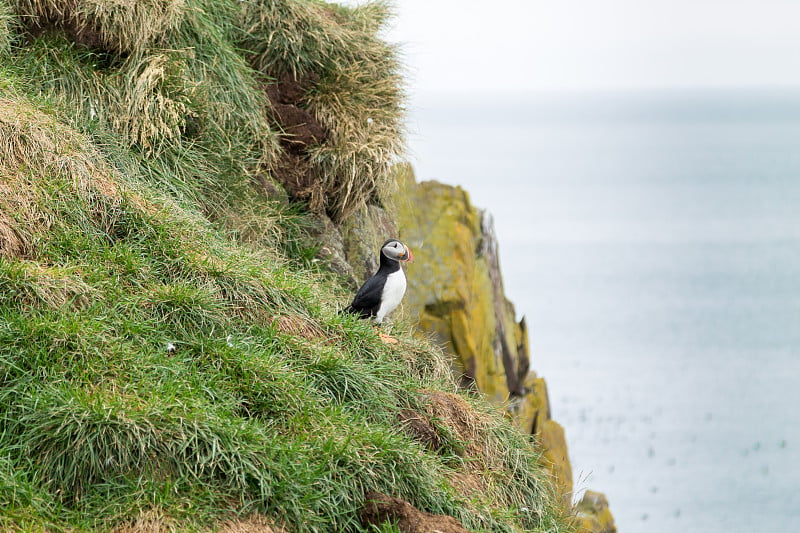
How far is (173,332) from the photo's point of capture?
479 centimetres

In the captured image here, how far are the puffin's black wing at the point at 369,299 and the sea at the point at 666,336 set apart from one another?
160 centimetres

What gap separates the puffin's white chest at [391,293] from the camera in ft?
18.9

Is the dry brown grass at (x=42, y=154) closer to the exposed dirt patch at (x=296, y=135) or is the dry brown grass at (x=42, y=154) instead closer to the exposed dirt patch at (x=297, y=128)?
the exposed dirt patch at (x=296, y=135)

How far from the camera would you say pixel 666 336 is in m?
54.7

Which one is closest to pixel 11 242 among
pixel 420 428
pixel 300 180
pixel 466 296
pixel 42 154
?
pixel 42 154

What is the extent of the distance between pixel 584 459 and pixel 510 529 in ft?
102

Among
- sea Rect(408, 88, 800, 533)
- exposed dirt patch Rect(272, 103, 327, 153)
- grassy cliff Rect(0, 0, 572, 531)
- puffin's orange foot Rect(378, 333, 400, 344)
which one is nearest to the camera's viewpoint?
grassy cliff Rect(0, 0, 572, 531)

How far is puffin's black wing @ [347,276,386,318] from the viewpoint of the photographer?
18.9ft

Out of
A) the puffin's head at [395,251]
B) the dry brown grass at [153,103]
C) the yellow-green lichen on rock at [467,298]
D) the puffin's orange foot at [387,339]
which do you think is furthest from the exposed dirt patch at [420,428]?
the yellow-green lichen on rock at [467,298]

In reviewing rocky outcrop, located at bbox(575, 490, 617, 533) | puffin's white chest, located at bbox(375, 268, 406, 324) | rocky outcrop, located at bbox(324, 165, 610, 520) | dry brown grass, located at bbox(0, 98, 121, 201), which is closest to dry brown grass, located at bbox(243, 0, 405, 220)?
rocky outcrop, located at bbox(324, 165, 610, 520)

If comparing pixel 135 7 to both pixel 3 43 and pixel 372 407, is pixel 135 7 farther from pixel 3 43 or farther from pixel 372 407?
pixel 372 407

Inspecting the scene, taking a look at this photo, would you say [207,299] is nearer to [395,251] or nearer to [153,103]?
[395,251]

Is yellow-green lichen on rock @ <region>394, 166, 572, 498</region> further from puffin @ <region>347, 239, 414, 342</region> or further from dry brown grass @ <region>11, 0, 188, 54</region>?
dry brown grass @ <region>11, 0, 188, 54</region>

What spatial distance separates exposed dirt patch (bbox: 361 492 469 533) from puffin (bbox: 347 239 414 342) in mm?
1583
